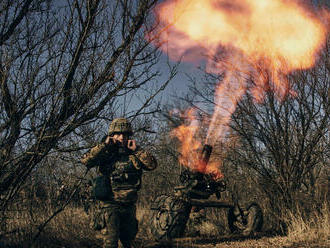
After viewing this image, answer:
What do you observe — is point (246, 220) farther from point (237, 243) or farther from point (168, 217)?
point (168, 217)

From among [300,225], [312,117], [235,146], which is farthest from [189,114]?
[300,225]

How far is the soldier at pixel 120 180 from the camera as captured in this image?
4.77 meters

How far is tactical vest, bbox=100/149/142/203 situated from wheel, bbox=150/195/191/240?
2676 millimetres

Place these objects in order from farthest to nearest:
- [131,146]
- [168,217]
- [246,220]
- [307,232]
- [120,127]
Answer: [246,220], [168,217], [307,232], [120,127], [131,146]

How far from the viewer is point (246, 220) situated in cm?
854

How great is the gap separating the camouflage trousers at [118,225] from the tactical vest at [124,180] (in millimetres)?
144

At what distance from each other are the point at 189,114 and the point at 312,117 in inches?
134

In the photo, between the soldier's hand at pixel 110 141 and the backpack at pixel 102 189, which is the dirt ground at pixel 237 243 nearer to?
the backpack at pixel 102 189

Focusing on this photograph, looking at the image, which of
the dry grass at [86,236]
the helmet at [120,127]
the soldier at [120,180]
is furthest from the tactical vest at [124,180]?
the dry grass at [86,236]

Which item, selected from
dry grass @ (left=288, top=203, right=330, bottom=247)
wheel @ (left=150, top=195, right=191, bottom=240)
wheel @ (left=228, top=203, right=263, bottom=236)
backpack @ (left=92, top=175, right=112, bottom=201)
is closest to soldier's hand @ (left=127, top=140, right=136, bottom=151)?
backpack @ (left=92, top=175, right=112, bottom=201)

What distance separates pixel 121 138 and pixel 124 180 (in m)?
0.61

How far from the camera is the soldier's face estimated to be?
16.3ft

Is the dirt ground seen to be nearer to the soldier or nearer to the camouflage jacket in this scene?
the soldier

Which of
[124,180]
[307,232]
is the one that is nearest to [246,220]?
[307,232]
